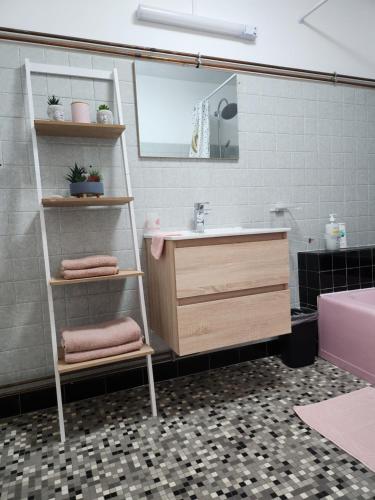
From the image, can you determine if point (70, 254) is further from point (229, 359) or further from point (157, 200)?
point (229, 359)

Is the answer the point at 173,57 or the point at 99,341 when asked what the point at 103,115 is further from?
the point at 99,341

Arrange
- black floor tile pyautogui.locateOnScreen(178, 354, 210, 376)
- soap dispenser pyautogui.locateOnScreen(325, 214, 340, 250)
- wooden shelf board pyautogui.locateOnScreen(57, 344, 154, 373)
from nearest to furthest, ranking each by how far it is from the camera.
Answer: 1. wooden shelf board pyautogui.locateOnScreen(57, 344, 154, 373)
2. black floor tile pyautogui.locateOnScreen(178, 354, 210, 376)
3. soap dispenser pyautogui.locateOnScreen(325, 214, 340, 250)

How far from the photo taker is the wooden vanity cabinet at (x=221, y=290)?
1.67 metres

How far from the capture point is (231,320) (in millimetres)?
1772

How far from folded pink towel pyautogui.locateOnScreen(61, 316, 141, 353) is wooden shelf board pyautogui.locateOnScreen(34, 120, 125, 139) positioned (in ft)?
3.17

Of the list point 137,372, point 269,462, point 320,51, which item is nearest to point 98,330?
point 137,372

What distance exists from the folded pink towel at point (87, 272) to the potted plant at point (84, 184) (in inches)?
14.6

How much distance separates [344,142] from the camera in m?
2.62

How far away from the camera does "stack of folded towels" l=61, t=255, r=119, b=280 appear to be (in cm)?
164

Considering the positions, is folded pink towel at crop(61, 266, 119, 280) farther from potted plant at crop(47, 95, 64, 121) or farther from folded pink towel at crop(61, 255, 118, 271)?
potted plant at crop(47, 95, 64, 121)

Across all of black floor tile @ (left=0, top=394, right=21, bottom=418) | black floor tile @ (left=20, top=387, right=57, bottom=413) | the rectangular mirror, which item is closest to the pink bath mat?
black floor tile @ (left=20, top=387, right=57, bottom=413)

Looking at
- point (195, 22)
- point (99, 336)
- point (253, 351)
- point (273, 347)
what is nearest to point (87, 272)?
point (99, 336)

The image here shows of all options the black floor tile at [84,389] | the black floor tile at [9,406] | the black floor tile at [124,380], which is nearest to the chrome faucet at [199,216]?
the black floor tile at [124,380]

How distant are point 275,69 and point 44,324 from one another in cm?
212
